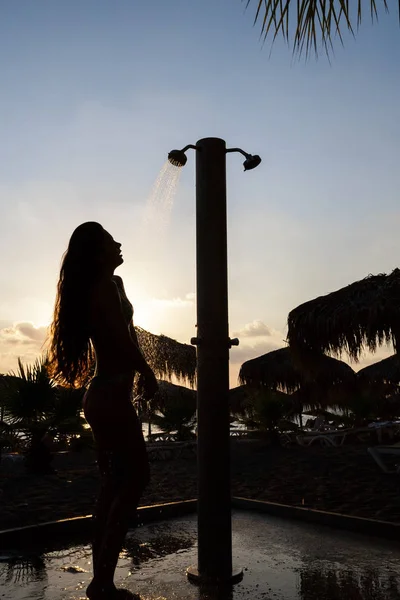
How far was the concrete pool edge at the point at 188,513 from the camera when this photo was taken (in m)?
3.83

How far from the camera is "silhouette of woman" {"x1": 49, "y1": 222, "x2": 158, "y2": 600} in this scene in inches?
102

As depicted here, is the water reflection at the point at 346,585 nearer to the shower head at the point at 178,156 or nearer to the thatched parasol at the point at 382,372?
the shower head at the point at 178,156

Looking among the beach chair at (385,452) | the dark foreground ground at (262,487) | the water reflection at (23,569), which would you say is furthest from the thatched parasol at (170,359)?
the water reflection at (23,569)

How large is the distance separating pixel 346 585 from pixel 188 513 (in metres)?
2.14

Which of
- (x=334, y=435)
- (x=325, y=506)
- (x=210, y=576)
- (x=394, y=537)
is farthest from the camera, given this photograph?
(x=334, y=435)

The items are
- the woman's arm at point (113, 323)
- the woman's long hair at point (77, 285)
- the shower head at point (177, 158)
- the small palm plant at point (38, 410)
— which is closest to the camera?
the woman's arm at point (113, 323)

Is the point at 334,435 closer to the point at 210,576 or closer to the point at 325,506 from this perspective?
the point at 325,506

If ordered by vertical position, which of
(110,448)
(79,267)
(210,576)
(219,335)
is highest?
(79,267)

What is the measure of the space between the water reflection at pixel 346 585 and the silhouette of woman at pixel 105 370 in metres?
0.98

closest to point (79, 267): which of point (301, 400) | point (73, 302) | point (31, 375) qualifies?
point (73, 302)

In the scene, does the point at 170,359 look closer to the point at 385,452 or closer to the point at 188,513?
the point at 385,452

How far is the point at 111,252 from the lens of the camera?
2865 mm

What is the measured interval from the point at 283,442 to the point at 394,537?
1159 centimetres

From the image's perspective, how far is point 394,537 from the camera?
3.75 meters
